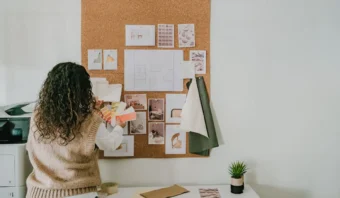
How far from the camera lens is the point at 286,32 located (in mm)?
→ 2303

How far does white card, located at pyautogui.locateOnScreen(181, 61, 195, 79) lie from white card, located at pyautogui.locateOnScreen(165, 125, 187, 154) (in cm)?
35

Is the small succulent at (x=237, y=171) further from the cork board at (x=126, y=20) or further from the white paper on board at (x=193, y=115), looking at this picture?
the cork board at (x=126, y=20)

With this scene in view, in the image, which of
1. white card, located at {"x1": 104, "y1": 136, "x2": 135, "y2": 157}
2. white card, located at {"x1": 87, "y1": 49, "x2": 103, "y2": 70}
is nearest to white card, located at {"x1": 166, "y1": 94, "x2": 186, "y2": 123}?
white card, located at {"x1": 104, "y1": 136, "x2": 135, "y2": 157}

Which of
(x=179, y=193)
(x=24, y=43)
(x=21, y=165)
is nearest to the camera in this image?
(x=21, y=165)

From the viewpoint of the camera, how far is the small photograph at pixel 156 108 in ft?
7.41

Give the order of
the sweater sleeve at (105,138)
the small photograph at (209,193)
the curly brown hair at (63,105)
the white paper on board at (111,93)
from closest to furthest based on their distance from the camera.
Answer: the curly brown hair at (63,105) → the sweater sleeve at (105,138) → the small photograph at (209,193) → the white paper on board at (111,93)

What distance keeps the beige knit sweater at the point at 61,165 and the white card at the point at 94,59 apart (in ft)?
2.21

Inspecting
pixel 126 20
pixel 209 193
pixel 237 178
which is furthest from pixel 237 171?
pixel 126 20

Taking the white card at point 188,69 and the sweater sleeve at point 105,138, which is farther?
the white card at point 188,69

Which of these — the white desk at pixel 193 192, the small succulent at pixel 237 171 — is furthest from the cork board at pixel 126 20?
the small succulent at pixel 237 171

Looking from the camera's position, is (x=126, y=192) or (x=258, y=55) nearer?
(x=126, y=192)

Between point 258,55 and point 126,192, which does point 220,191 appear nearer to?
point 126,192

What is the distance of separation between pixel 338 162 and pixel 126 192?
57.1 inches

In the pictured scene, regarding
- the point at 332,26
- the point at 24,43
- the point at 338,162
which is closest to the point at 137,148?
the point at 24,43
